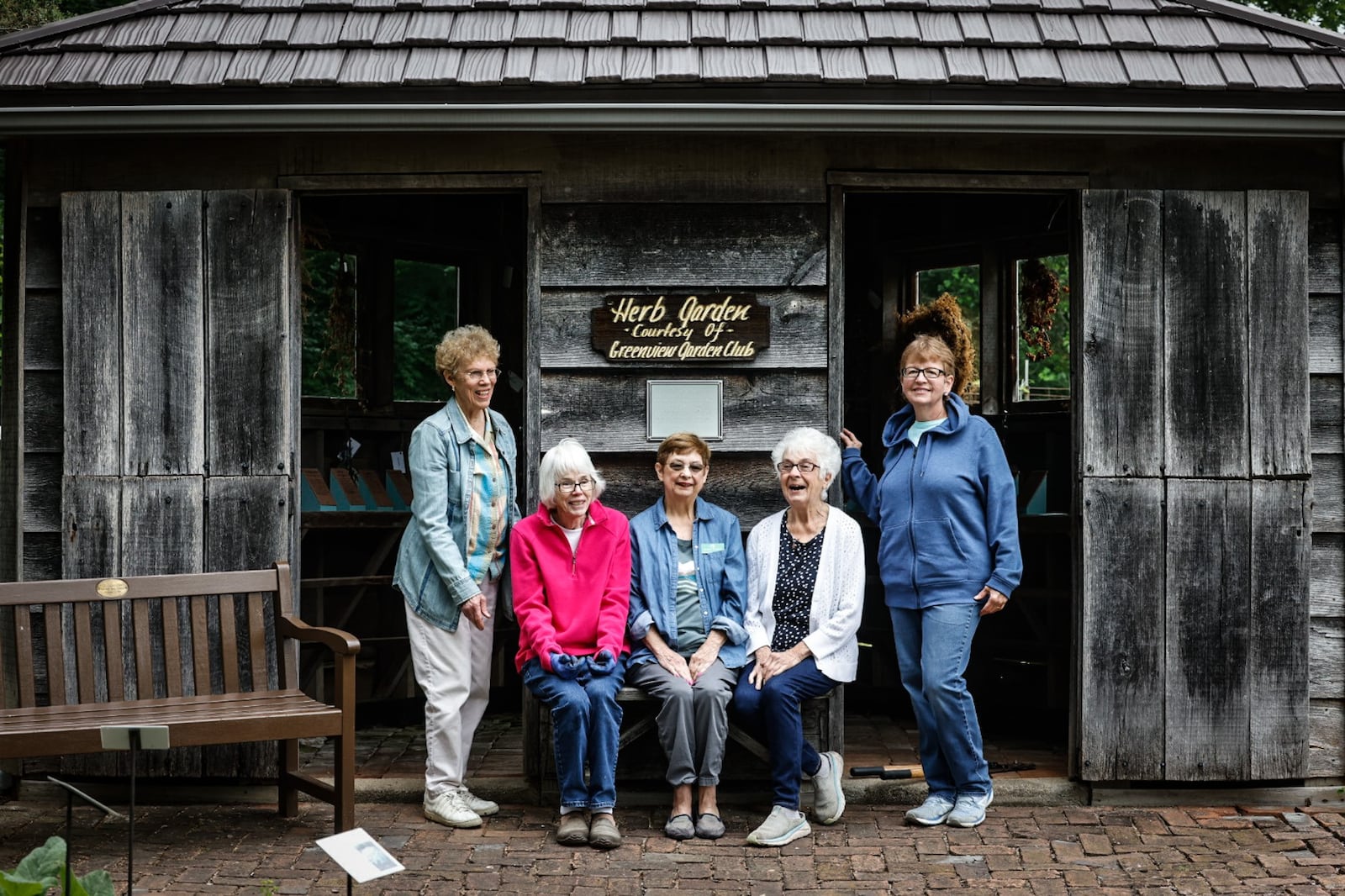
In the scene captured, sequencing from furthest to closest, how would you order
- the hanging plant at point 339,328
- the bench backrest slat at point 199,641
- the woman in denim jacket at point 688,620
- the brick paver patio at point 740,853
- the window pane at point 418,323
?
the window pane at point 418,323, the hanging plant at point 339,328, the bench backrest slat at point 199,641, the woman in denim jacket at point 688,620, the brick paver patio at point 740,853

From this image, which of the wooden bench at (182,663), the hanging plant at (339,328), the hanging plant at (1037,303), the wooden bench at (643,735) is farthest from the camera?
the hanging plant at (339,328)

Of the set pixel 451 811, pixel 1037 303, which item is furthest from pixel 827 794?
pixel 1037 303

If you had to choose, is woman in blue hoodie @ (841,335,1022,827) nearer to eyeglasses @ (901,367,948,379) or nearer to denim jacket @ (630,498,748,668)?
eyeglasses @ (901,367,948,379)

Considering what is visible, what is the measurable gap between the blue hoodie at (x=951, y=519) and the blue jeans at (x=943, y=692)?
0.07m

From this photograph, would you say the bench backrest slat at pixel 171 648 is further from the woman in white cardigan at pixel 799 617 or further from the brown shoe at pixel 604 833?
the woman in white cardigan at pixel 799 617

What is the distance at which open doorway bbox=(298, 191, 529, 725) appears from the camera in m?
7.00

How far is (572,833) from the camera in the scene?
15.8 ft

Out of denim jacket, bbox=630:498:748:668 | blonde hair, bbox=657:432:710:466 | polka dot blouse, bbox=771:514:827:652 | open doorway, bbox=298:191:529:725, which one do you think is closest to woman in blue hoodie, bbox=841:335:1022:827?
polka dot blouse, bbox=771:514:827:652

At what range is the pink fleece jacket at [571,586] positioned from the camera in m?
5.03

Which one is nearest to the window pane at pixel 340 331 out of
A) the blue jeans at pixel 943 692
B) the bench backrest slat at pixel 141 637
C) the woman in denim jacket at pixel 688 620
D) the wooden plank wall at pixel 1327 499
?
the bench backrest slat at pixel 141 637

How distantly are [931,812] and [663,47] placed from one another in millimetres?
3150

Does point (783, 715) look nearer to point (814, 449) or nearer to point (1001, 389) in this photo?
point (814, 449)

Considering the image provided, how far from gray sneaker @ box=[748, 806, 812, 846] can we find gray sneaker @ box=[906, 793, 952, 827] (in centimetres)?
45

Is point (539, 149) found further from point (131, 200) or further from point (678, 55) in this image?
point (131, 200)
